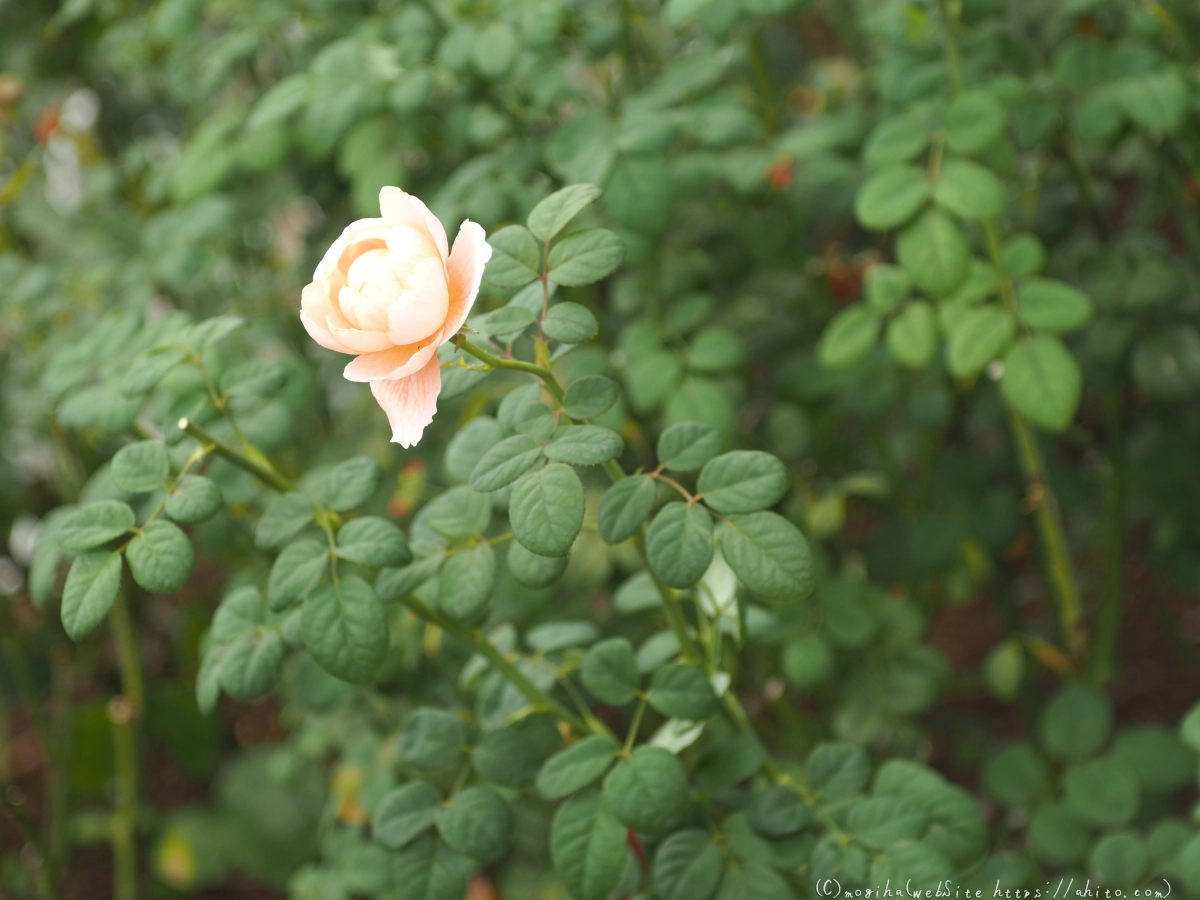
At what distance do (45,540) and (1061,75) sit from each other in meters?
1.05

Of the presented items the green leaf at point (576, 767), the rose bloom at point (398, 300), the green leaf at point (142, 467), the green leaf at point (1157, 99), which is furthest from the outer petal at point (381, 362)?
the green leaf at point (1157, 99)

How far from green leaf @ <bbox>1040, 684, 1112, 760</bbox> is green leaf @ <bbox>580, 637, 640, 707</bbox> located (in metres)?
0.62

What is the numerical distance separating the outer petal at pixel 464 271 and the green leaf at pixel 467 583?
8.5 inches

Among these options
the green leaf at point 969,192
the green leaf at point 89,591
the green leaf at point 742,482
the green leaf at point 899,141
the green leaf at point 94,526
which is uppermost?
the green leaf at point 94,526

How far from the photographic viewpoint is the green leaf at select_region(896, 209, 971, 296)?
101 cm

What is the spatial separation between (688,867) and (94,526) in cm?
48

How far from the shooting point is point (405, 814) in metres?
0.81

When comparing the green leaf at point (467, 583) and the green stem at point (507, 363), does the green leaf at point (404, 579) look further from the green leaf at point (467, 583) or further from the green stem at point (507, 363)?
the green stem at point (507, 363)

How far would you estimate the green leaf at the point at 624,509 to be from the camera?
0.68 metres

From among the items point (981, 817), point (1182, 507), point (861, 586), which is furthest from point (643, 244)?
point (1182, 507)

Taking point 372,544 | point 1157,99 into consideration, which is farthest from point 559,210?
point 1157,99

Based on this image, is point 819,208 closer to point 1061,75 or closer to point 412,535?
point 1061,75

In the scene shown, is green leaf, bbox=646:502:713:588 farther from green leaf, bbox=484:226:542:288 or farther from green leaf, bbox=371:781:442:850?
green leaf, bbox=371:781:442:850

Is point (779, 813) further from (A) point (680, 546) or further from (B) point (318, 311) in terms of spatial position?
(B) point (318, 311)
